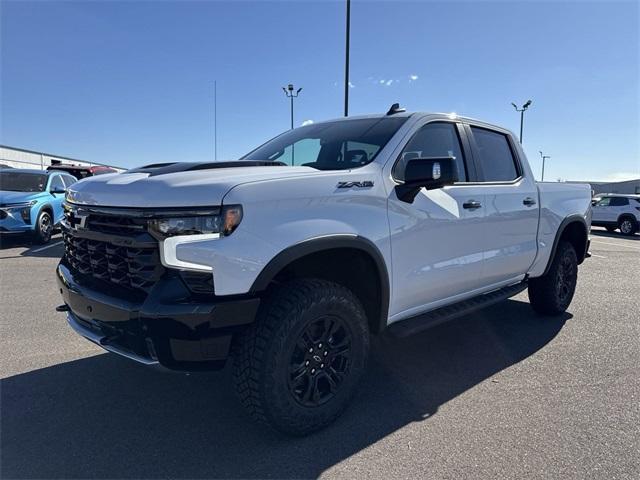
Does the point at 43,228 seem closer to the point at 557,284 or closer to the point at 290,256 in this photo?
the point at 290,256

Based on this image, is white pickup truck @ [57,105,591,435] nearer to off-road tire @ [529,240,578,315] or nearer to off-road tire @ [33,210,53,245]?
off-road tire @ [529,240,578,315]

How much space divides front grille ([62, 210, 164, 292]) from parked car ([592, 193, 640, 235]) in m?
21.7

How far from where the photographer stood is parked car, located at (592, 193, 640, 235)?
751 inches

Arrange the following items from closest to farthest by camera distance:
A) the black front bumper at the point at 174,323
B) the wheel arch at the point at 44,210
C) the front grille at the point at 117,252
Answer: the black front bumper at the point at 174,323, the front grille at the point at 117,252, the wheel arch at the point at 44,210

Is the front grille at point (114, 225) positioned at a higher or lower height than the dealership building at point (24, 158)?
lower

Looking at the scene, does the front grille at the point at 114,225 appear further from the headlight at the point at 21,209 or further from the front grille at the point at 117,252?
the headlight at the point at 21,209

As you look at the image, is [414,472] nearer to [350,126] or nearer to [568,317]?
[350,126]

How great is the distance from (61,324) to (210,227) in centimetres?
323

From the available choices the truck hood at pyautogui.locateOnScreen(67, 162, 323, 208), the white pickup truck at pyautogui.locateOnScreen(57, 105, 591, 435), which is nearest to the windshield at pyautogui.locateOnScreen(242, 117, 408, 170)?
the white pickup truck at pyautogui.locateOnScreen(57, 105, 591, 435)

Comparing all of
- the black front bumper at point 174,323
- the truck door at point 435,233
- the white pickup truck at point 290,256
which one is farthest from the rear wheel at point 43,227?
the truck door at point 435,233

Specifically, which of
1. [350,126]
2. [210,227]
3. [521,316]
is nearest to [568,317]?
[521,316]

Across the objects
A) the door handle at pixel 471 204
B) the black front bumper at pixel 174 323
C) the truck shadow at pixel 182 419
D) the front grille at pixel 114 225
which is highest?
the door handle at pixel 471 204

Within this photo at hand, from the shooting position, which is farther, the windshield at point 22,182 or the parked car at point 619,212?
the parked car at point 619,212

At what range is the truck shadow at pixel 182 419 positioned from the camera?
2389mm
